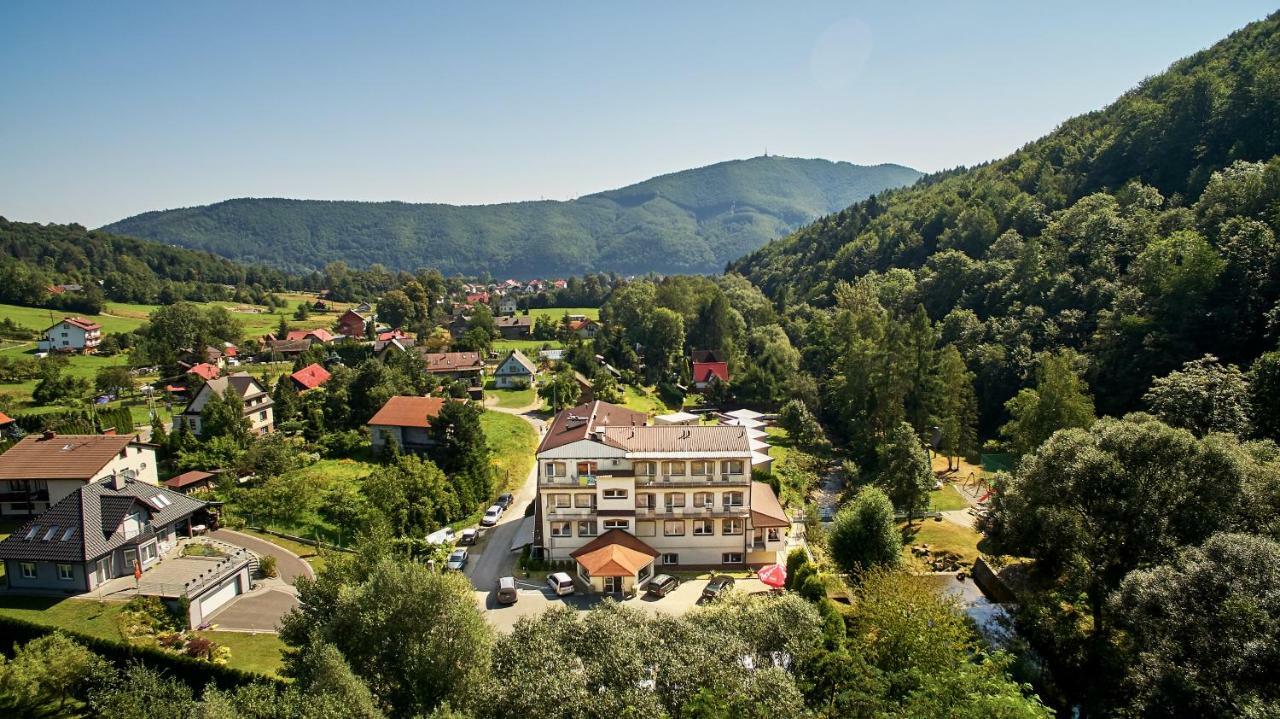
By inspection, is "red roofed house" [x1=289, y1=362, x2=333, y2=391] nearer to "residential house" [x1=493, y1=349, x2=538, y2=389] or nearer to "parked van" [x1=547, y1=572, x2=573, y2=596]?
"residential house" [x1=493, y1=349, x2=538, y2=389]

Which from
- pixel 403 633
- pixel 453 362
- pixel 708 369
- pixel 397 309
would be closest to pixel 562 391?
pixel 453 362

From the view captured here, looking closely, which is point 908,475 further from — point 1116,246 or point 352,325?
point 352,325

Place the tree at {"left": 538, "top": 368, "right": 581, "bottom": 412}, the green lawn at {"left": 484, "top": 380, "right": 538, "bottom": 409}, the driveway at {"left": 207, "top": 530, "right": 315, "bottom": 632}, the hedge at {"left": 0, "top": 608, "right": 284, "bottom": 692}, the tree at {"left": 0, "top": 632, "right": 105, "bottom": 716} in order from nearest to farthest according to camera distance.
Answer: the tree at {"left": 0, "top": 632, "right": 105, "bottom": 716}
the hedge at {"left": 0, "top": 608, "right": 284, "bottom": 692}
the driveway at {"left": 207, "top": 530, "right": 315, "bottom": 632}
the tree at {"left": 538, "top": 368, "right": 581, "bottom": 412}
the green lawn at {"left": 484, "top": 380, "right": 538, "bottom": 409}

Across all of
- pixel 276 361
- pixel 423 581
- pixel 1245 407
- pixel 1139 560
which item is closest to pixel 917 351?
pixel 1245 407

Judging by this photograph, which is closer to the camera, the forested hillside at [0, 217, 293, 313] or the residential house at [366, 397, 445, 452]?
the residential house at [366, 397, 445, 452]

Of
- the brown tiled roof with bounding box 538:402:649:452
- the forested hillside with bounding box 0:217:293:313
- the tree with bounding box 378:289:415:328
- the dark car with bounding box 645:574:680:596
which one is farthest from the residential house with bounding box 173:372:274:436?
the forested hillside with bounding box 0:217:293:313

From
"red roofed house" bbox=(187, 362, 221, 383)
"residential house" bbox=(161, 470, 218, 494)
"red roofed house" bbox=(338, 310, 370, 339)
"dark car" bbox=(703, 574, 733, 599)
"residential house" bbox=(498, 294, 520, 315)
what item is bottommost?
"dark car" bbox=(703, 574, 733, 599)

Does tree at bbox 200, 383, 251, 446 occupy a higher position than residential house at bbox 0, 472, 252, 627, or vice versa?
tree at bbox 200, 383, 251, 446
